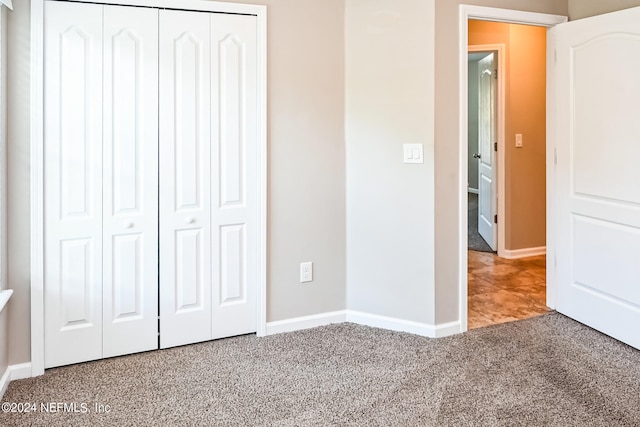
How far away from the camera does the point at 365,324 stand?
10.4 feet

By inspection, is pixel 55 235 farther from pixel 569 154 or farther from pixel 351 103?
pixel 569 154

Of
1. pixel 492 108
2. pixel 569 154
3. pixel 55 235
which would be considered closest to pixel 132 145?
pixel 55 235

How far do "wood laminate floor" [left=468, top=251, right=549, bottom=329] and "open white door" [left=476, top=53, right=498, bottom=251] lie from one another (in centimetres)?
38

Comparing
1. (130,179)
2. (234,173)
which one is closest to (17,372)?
(130,179)

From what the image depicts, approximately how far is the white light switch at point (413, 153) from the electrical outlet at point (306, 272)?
0.89 metres

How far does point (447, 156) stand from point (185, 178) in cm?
154

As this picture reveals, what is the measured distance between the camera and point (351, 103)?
10.3ft

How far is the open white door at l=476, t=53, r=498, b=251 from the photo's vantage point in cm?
513

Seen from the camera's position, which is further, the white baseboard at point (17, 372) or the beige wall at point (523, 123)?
the beige wall at point (523, 123)

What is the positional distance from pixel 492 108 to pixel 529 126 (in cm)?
43

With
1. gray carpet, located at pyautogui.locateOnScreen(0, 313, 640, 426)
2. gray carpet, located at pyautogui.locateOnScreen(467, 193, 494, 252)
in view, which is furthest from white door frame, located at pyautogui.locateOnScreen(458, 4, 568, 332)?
gray carpet, located at pyautogui.locateOnScreen(467, 193, 494, 252)

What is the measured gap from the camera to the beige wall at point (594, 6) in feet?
9.62

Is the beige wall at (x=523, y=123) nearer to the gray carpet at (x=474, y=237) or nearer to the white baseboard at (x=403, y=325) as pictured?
the gray carpet at (x=474, y=237)

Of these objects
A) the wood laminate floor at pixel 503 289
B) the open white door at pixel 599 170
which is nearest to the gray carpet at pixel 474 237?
the wood laminate floor at pixel 503 289
